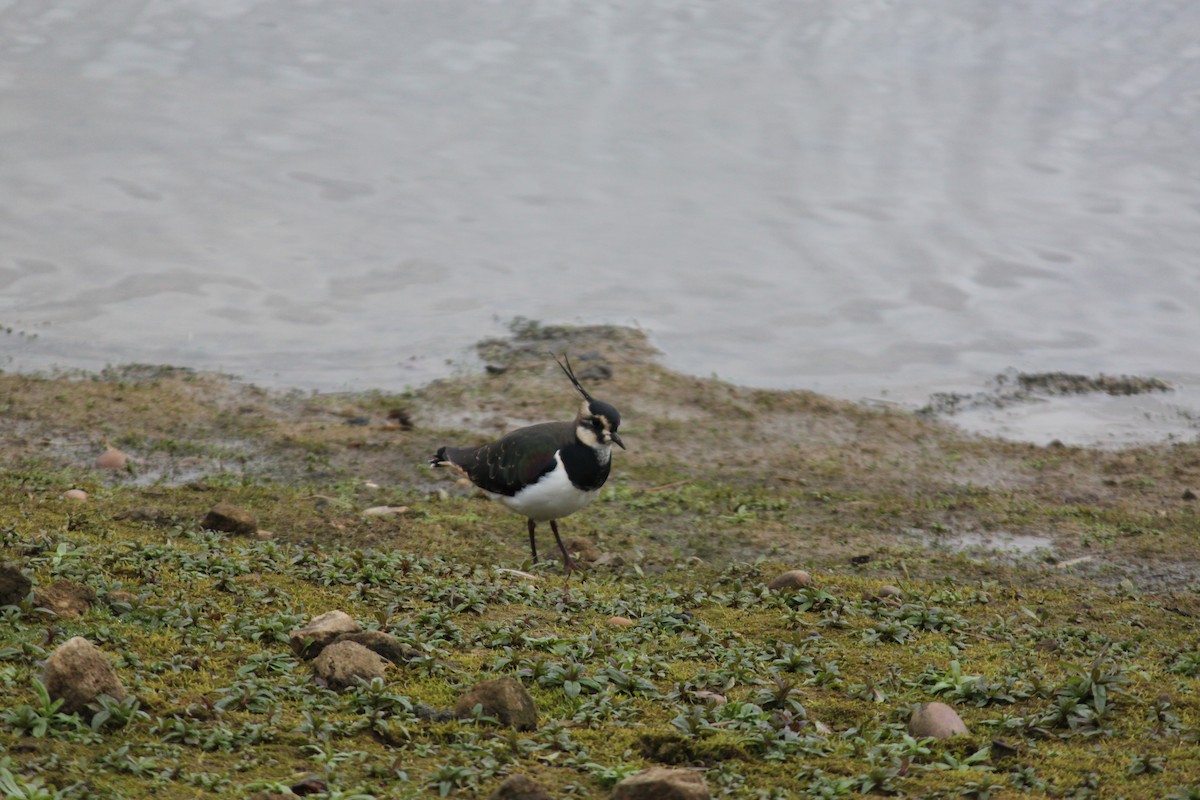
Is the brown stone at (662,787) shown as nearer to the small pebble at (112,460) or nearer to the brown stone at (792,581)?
the brown stone at (792,581)

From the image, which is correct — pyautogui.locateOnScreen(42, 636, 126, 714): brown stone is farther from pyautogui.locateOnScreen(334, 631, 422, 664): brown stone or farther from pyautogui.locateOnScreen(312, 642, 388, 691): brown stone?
pyautogui.locateOnScreen(334, 631, 422, 664): brown stone

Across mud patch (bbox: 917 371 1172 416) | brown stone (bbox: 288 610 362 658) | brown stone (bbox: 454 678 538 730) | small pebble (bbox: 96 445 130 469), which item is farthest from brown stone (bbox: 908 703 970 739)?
mud patch (bbox: 917 371 1172 416)

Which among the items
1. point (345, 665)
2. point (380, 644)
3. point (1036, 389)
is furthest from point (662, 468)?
point (345, 665)

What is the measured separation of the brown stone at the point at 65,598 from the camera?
4738 mm

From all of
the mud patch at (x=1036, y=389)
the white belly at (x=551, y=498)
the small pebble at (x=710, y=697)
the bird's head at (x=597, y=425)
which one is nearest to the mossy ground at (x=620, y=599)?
the small pebble at (x=710, y=697)

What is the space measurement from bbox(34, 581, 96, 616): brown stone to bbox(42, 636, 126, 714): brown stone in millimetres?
774

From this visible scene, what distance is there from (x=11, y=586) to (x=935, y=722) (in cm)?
321

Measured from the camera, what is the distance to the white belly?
23.8 feet

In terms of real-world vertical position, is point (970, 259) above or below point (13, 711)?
below

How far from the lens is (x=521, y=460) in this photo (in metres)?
7.51

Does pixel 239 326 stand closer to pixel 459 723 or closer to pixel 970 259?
pixel 970 259

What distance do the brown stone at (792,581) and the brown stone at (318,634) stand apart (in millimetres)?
2164

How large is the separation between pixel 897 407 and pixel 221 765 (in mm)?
8002

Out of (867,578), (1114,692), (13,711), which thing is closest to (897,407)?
(867,578)
